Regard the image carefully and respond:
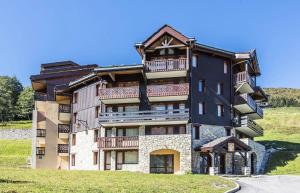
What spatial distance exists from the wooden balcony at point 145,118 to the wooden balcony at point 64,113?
11039 mm

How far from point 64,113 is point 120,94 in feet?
43.9

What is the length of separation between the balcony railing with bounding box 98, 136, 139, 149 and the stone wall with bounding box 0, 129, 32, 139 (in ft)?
143

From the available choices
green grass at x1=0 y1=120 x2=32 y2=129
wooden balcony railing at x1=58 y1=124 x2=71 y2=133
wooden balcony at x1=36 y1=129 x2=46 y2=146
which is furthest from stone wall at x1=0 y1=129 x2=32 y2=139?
wooden balcony railing at x1=58 y1=124 x2=71 y2=133

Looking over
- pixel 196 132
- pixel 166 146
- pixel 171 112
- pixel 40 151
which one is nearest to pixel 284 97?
pixel 196 132

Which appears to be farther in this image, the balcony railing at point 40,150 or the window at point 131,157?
the balcony railing at point 40,150

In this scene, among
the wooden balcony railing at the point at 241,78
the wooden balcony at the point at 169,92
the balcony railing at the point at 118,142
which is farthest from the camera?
the wooden balcony railing at the point at 241,78

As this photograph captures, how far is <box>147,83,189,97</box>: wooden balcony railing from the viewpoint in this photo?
45250 mm

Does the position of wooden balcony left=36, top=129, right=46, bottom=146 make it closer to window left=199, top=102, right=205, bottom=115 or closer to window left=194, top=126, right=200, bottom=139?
window left=194, top=126, right=200, bottom=139

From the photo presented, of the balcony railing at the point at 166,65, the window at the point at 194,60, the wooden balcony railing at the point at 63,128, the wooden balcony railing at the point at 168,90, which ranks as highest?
the window at the point at 194,60

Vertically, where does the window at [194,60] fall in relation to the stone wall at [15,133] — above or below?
above

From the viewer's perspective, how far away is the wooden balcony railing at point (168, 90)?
4525cm

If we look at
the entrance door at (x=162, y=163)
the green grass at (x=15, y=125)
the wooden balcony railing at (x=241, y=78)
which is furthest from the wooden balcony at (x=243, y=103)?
the green grass at (x=15, y=125)

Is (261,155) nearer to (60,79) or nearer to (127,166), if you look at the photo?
(127,166)

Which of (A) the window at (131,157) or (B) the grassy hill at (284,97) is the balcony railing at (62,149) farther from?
(B) the grassy hill at (284,97)
